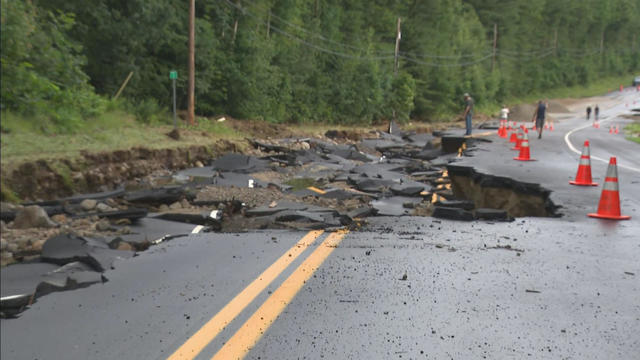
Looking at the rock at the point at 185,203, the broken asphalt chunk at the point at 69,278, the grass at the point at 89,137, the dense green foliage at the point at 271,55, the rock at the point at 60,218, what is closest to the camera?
the broken asphalt chunk at the point at 69,278

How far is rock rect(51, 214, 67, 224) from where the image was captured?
1010 cm

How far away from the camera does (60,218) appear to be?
1027cm

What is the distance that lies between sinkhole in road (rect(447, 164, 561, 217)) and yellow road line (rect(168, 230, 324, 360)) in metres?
4.94

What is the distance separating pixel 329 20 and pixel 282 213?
44089mm

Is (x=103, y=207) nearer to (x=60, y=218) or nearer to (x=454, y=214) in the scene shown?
(x=60, y=218)

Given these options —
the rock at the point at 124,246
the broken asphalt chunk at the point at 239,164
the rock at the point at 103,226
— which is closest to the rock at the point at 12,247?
the rock at the point at 103,226

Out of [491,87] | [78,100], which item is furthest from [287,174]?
[491,87]

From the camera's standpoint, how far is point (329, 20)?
5109 cm

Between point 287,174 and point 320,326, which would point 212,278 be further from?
Result: point 287,174

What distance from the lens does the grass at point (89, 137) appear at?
576 inches

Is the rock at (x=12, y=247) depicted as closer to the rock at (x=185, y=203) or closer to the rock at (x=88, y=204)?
the rock at (x=88, y=204)

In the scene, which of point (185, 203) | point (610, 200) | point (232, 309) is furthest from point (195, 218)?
point (610, 200)

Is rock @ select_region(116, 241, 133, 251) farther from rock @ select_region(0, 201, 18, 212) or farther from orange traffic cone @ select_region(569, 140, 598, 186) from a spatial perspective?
orange traffic cone @ select_region(569, 140, 598, 186)

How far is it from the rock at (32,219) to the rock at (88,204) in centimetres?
147
